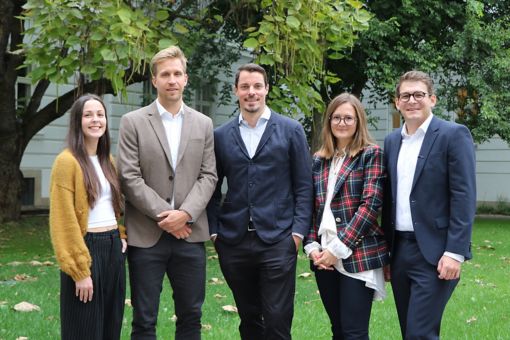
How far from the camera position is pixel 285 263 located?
15.4 ft

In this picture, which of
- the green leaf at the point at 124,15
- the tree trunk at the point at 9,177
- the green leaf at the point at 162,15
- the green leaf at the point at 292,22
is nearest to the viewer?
the green leaf at the point at 124,15

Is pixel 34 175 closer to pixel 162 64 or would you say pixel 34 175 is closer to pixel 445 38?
pixel 445 38

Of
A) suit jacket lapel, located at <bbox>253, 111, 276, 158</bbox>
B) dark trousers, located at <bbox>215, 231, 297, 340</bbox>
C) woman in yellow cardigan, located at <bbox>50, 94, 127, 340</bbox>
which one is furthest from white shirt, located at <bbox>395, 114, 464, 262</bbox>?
woman in yellow cardigan, located at <bbox>50, 94, 127, 340</bbox>

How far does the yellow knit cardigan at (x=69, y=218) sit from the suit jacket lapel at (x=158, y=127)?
0.68 m

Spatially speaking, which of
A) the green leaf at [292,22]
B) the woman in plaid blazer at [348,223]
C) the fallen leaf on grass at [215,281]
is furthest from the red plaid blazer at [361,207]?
the green leaf at [292,22]

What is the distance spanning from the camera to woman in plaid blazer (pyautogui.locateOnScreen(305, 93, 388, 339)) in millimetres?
4359

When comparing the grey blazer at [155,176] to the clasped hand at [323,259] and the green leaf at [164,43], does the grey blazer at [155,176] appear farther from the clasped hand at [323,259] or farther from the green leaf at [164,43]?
the green leaf at [164,43]

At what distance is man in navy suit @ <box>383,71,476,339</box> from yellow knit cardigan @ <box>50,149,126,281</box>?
2.05m

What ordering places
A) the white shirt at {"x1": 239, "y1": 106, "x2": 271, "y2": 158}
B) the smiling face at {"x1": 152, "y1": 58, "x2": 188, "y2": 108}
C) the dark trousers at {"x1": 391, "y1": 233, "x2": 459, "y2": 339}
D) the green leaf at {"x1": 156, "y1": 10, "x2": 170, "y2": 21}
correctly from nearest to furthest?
the dark trousers at {"x1": 391, "y1": 233, "x2": 459, "y2": 339}
the smiling face at {"x1": 152, "y1": 58, "x2": 188, "y2": 108}
the white shirt at {"x1": 239, "y1": 106, "x2": 271, "y2": 158}
the green leaf at {"x1": 156, "y1": 10, "x2": 170, "y2": 21}

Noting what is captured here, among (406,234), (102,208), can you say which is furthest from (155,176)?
(406,234)

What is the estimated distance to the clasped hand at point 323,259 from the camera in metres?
4.40

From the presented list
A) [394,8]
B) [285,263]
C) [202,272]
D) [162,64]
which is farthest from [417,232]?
[394,8]

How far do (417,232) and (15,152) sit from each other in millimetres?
12008

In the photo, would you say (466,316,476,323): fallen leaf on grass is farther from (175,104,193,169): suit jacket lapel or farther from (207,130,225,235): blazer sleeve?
(175,104,193,169): suit jacket lapel
